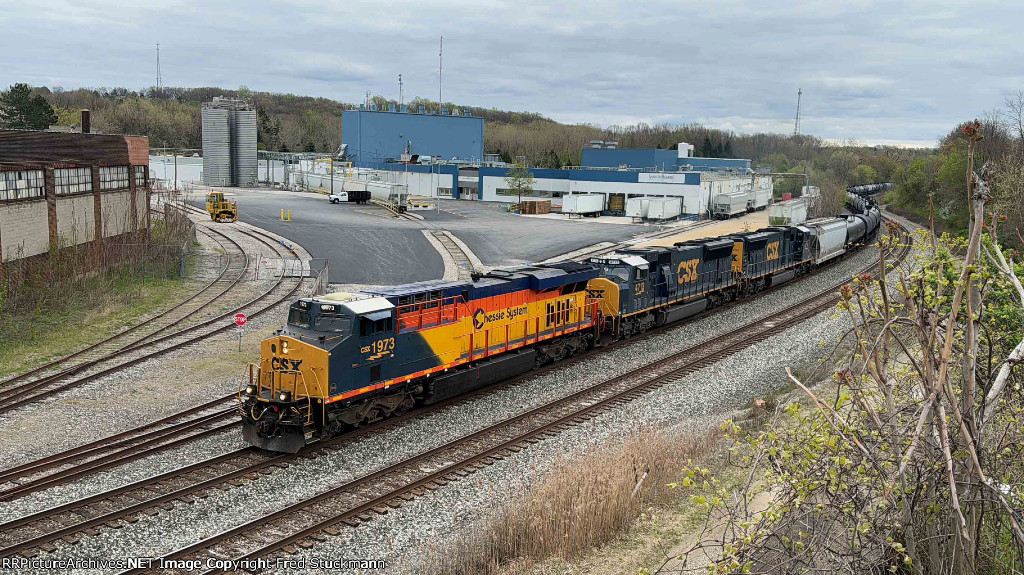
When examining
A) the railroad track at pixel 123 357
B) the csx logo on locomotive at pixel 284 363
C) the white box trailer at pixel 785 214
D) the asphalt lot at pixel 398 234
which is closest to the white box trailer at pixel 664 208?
the asphalt lot at pixel 398 234

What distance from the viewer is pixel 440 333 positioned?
1892 centimetres

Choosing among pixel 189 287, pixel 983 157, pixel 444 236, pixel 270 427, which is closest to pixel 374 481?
pixel 270 427

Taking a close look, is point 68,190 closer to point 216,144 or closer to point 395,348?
point 395,348

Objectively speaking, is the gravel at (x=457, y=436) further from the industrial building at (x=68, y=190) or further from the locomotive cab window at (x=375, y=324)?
the industrial building at (x=68, y=190)

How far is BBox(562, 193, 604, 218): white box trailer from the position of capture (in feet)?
239

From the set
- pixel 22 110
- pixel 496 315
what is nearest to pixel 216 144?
pixel 22 110

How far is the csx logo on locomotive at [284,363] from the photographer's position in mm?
16078

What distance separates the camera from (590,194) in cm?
7688

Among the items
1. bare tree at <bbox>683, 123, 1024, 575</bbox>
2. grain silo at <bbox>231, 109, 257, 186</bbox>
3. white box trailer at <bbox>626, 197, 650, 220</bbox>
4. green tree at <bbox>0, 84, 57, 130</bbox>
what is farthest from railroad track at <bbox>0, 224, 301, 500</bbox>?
grain silo at <bbox>231, 109, 257, 186</bbox>

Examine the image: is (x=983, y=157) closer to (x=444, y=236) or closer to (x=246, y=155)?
(x=444, y=236)

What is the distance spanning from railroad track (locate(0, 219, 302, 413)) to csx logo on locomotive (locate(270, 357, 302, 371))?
303 inches

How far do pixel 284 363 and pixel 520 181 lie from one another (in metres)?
63.8

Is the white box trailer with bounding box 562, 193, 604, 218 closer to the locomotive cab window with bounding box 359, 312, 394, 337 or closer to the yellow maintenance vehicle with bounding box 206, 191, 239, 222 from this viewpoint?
the yellow maintenance vehicle with bounding box 206, 191, 239, 222

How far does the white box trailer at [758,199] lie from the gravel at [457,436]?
5538cm
